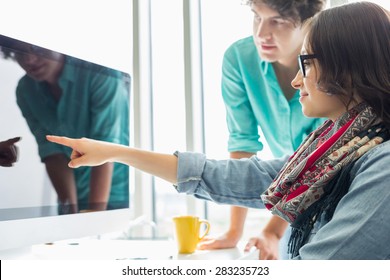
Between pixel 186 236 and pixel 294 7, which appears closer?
pixel 186 236

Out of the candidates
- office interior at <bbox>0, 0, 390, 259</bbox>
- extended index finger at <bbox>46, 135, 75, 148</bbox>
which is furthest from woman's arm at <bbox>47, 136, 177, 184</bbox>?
office interior at <bbox>0, 0, 390, 259</bbox>

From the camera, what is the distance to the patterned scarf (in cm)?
72

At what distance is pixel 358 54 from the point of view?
746 mm

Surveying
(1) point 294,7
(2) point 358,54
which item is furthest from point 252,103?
(2) point 358,54

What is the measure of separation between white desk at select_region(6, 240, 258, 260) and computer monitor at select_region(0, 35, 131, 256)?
6cm

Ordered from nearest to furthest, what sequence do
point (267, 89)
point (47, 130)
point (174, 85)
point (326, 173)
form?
point (326, 173) < point (47, 130) < point (267, 89) < point (174, 85)

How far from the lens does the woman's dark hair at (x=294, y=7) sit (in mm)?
1187

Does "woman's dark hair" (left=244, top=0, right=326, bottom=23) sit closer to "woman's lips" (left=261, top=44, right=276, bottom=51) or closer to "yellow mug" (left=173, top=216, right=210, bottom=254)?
"woman's lips" (left=261, top=44, right=276, bottom=51)

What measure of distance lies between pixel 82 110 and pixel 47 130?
0.41 feet

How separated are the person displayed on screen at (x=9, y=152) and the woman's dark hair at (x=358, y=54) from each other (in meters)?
0.56

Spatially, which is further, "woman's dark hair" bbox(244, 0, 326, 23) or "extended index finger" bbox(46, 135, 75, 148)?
"woman's dark hair" bbox(244, 0, 326, 23)

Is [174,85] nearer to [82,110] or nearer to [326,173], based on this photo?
[82,110]

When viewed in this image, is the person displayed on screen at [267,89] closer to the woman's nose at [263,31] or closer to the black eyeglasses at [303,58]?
the woman's nose at [263,31]

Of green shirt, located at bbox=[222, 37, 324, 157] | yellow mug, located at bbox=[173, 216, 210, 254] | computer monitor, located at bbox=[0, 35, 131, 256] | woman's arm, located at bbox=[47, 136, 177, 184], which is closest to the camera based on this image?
computer monitor, located at bbox=[0, 35, 131, 256]
